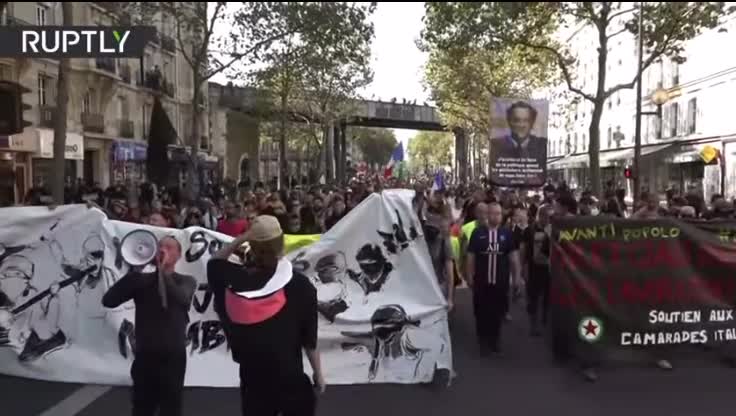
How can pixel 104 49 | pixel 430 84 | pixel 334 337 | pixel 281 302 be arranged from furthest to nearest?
pixel 430 84 < pixel 334 337 < pixel 104 49 < pixel 281 302

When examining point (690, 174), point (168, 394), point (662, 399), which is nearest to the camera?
point (168, 394)

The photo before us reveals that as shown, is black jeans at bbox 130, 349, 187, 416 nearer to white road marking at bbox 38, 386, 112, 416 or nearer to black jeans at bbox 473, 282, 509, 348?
white road marking at bbox 38, 386, 112, 416

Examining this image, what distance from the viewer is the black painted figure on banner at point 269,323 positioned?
3.45m

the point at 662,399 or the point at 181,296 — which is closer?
the point at 181,296

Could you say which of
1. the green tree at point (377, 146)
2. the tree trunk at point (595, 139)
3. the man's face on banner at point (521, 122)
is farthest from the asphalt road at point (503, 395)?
the green tree at point (377, 146)

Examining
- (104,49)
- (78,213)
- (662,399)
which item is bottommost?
(662,399)

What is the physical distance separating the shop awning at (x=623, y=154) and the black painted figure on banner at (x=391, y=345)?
34.1 metres

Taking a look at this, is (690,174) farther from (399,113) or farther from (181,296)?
(181,296)

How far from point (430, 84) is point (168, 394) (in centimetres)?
3713

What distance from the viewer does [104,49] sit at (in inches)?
210

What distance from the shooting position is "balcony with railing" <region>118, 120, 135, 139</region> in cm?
3628

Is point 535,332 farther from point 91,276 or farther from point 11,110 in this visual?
point 11,110

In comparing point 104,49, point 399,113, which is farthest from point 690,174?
point 104,49

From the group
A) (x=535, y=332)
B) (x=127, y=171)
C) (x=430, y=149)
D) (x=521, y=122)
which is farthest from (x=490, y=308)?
(x=430, y=149)
